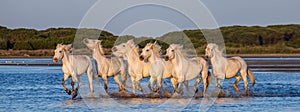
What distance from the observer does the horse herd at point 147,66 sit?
20.1 metres

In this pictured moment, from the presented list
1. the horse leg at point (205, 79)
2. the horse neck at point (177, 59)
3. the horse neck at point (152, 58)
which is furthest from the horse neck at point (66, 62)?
the horse leg at point (205, 79)

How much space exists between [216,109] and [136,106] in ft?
6.92

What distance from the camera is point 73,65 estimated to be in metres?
20.3

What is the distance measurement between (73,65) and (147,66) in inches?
82.7

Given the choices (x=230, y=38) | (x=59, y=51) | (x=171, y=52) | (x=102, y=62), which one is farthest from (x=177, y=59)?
(x=230, y=38)

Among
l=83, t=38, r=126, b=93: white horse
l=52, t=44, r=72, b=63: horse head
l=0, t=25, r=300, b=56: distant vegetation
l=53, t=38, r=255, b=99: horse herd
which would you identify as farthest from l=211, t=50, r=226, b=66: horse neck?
l=0, t=25, r=300, b=56: distant vegetation

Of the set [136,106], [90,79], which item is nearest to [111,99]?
[90,79]

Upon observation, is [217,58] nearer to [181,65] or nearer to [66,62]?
[181,65]

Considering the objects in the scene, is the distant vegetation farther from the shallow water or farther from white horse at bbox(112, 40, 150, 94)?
white horse at bbox(112, 40, 150, 94)

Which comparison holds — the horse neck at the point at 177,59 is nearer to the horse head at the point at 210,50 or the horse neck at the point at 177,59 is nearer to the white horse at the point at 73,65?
the horse head at the point at 210,50

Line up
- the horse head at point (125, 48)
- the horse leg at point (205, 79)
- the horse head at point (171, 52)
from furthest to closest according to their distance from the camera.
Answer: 1. the horse head at point (125, 48)
2. the horse leg at point (205, 79)
3. the horse head at point (171, 52)

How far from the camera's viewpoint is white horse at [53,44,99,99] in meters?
20.1

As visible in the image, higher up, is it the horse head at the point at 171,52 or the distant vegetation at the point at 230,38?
the distant vegetation at the point at 230,38

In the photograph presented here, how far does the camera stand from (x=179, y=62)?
65.9 ft
